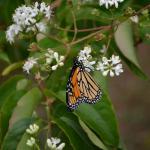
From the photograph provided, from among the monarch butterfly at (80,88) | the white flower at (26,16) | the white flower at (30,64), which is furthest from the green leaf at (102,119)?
the white flower at (26,16)

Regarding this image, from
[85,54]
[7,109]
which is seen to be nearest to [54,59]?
[85,54]

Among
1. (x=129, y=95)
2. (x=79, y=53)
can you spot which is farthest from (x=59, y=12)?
(x=129, y=95)

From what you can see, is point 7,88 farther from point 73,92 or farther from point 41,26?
point 73,92

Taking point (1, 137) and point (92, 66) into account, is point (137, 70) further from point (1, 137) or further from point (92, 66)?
point (1, 137)

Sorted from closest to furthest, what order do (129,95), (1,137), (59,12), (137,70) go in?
1. (1,137)
2. (137,70)
3. (59,12)
4. (129,95)

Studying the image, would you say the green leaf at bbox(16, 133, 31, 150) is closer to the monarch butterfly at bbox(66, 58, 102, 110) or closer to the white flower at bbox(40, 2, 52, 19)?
the monarch butterfly at bbox(66, 58, 102, 110)

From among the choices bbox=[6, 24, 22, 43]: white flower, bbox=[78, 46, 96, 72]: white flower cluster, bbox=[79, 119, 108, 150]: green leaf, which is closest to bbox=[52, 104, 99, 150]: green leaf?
bbox=[79, 119, 108, 150]: green leaf

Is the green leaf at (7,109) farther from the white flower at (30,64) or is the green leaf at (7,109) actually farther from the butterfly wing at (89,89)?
the butterfly wing at (89,89)
